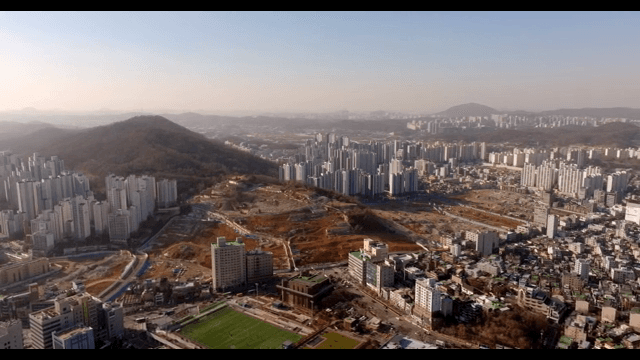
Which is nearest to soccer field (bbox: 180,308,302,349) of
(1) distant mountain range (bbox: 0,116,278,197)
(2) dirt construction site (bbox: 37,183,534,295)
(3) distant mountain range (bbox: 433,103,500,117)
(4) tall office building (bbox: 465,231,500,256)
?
(2) dirt construction site (bbox: 37,183,534,295)

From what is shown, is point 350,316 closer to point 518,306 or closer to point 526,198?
point 518,306

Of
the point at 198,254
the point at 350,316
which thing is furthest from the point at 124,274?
the point at 350,316

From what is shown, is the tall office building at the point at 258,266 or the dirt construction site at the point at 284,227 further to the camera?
the dirt construction site at the point at 284,227

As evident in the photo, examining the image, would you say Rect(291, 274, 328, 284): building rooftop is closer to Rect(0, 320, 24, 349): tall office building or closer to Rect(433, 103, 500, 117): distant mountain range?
Rect(0, 320, 24, 349): tall office building

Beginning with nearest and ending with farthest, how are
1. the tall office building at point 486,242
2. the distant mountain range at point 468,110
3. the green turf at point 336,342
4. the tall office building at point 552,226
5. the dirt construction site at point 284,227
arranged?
the green turf at point 336,342 < the dirt construction site at point 284,227 < the tall office building at point 486,242 < the tall office building at point 552,226 < the distant mountain range at point 468,110

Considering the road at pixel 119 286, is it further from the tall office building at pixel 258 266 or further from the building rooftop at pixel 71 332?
the tall office building at pixel 258 266

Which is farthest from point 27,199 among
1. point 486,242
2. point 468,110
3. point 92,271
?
point 468,110

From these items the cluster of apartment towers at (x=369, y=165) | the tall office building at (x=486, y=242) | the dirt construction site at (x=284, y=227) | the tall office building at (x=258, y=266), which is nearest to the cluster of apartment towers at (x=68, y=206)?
the dirt construction site at (x=284, y=227)
